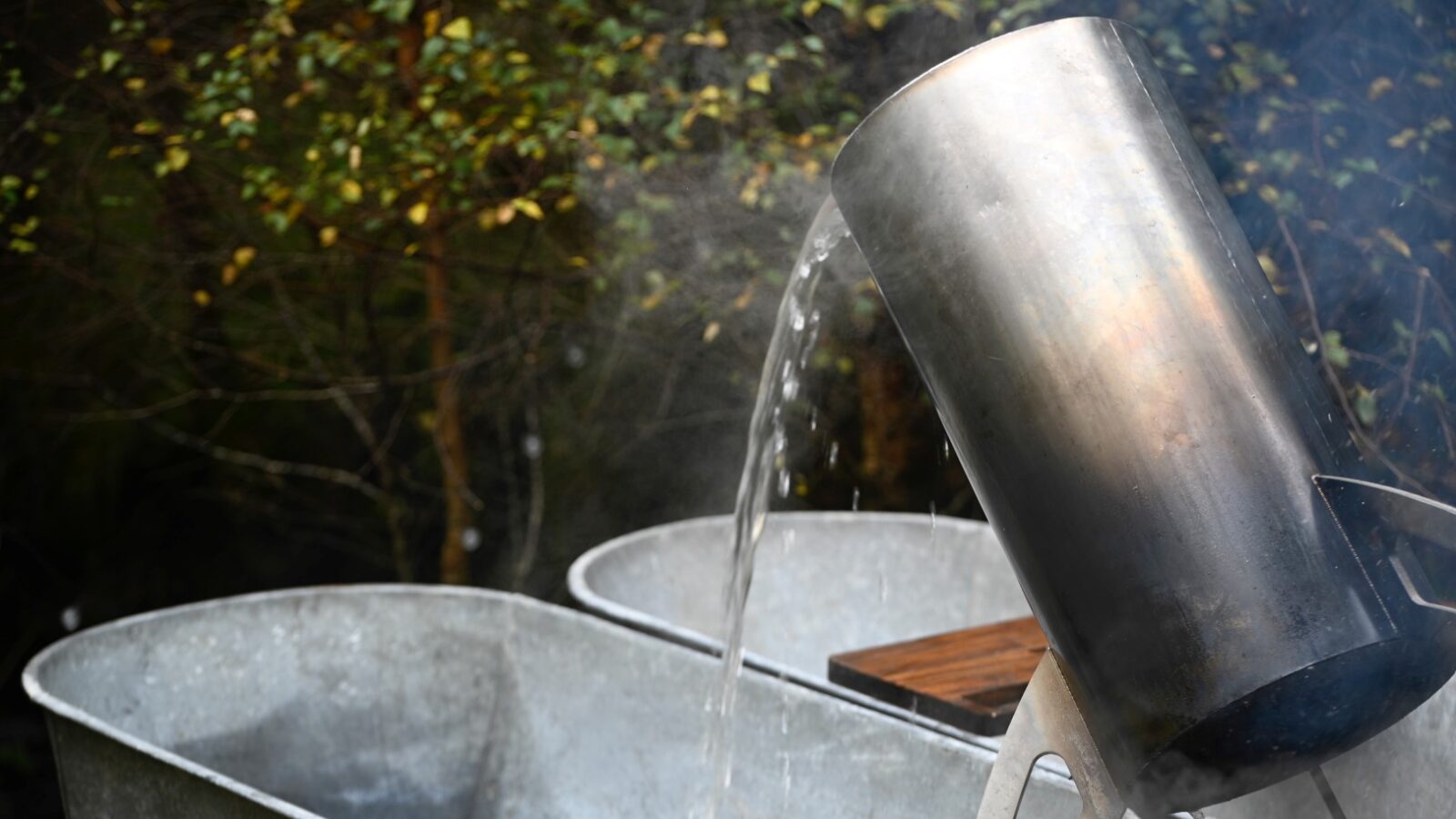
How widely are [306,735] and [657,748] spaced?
700 mm

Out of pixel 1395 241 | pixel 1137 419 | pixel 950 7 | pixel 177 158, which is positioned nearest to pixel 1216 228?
pixel 1137 419

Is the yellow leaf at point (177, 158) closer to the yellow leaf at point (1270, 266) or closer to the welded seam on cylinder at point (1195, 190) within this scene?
the yellow leaf at point (1270, 266)

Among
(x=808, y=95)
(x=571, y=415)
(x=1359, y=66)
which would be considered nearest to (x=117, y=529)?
(x=571, y=415)

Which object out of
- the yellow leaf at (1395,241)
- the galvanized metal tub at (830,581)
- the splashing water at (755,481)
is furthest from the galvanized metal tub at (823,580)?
the yellow leaf at (1395,241)

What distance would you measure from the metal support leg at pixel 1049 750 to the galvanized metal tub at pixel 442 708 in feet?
2.15

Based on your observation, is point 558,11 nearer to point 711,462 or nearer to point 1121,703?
point 711,462

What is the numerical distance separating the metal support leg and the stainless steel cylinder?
48mm

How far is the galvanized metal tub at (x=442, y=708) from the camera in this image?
80.2 inches

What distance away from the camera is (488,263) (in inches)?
156

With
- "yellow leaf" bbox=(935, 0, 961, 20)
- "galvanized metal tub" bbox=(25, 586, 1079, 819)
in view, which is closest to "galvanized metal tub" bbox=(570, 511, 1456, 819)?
"galvanized metal tub" bbox=(25, 586, 1079, 819)

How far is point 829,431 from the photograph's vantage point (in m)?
4.36

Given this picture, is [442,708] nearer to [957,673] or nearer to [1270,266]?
[957,673]

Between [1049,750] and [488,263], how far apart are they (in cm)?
301

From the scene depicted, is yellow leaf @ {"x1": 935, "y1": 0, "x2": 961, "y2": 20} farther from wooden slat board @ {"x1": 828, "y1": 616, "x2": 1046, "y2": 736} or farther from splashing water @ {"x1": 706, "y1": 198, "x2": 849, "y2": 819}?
wooden slat board @ {"x1": 828, "y1": 616, "x2": 1046, "y2": 736}
